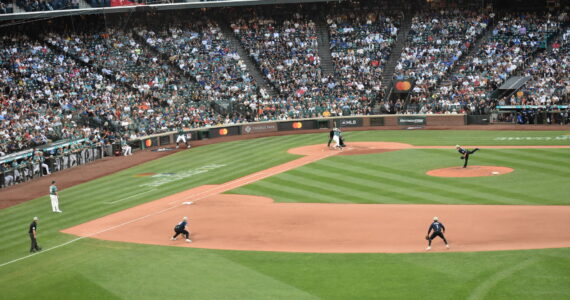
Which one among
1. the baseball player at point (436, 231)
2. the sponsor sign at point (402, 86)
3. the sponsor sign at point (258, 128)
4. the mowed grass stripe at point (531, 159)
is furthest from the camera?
the sponsor sign at point (402, 86)

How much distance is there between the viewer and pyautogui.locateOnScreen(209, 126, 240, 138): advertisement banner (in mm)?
52188

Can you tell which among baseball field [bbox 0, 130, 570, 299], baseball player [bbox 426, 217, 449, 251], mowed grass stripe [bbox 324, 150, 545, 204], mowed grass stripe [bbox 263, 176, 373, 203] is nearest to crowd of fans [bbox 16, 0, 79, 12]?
baseball field [bbox 0, 130, 570, 299]

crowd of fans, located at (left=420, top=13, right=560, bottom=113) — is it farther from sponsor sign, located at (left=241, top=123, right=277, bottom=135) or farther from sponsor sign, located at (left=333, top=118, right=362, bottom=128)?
sponsor sign, located at (left=241, top=123, right=277, bottom=135)

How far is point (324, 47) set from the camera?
61.2 metres

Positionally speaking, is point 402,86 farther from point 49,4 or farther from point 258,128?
point 49,4

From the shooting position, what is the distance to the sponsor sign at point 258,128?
53.8 metres

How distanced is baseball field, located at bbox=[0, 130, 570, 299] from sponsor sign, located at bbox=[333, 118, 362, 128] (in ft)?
48.9

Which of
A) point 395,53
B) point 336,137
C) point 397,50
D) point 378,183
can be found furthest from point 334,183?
point 397,50

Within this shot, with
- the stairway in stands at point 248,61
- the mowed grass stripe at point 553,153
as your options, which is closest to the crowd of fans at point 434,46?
the stairway in stands at point 248,61

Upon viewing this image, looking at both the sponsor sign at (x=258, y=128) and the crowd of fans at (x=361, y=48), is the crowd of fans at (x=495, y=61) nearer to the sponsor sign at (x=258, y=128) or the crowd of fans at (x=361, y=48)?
the crowd of fans at (x=361, y=48)

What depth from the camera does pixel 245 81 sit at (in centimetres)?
5784

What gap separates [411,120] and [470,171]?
70.3 feet

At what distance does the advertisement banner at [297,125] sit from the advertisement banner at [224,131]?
380 cm

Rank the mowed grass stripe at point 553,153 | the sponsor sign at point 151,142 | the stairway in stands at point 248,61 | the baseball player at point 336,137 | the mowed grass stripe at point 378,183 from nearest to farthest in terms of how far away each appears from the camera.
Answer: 1. the mowed grass stripe at point 378,183
2. the mowed grass stripe at point 553,153
3. the baseball player at point 336,137
4. the sponsor sign at point 151,142
5. the stairway in stands at point 248,61
